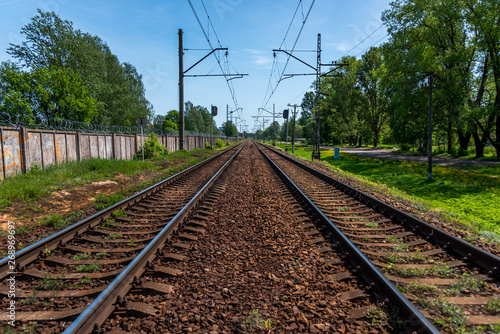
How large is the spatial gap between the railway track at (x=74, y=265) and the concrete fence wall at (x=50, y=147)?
6078 mm

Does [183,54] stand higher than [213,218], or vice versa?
[183,54]

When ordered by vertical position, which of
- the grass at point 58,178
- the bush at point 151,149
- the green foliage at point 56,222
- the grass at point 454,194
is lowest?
the grass at point 454,194

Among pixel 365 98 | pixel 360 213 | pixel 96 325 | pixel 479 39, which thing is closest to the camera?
pixel 96 325

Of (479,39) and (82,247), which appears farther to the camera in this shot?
(479,39)

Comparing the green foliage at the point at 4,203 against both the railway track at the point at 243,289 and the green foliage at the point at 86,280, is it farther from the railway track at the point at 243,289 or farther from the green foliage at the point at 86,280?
the green foliage at the point at 86,280

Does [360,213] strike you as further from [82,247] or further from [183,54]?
[183,54]

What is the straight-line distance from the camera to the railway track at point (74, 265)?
113 inches

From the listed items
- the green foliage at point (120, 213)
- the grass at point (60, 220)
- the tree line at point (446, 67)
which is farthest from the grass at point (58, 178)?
the tree line at point (446, 67)

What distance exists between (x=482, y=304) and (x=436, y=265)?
3.25 feet

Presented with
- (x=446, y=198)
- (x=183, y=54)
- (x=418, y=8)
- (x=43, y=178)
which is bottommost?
(x=446, y=198)

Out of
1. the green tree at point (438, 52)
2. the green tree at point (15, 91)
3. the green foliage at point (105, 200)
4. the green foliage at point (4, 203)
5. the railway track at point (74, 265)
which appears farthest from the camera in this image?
the green tree at point (15, 91)

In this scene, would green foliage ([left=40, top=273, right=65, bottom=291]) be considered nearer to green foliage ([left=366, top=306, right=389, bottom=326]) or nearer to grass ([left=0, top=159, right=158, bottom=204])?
green foliage ([left=366, top=306, right=389, bottom=326])

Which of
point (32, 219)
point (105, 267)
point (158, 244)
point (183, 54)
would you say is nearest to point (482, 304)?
point (158, 244)

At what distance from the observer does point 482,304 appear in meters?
3.10
